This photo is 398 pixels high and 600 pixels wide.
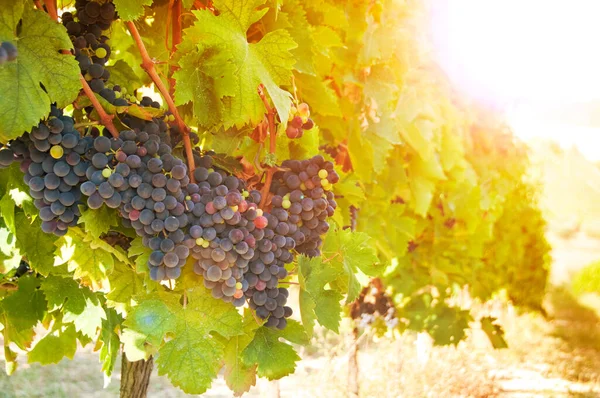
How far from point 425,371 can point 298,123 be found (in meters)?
5.71

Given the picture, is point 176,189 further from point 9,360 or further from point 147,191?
point 9,360

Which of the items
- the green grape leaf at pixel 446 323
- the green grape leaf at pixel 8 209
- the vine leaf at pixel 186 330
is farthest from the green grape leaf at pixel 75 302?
the green grape leaf at pixel 446 323

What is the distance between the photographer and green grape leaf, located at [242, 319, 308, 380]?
0.98m

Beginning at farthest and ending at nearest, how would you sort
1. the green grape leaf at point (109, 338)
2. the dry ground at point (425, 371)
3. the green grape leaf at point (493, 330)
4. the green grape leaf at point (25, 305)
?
the dry ground at point (425, 371), the green grape leaf at point (493, 330), the green grape leaf at point (25, 305), the green grape leaf at point (109, 338)

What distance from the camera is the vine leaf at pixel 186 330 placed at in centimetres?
91

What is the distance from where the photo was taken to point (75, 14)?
0.97m

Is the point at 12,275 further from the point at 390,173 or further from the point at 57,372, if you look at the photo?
the point at 57,372

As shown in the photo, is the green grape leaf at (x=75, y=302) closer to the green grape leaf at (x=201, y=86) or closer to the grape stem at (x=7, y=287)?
the grape stem at (x=7, y=287)

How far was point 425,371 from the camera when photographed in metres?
6.17

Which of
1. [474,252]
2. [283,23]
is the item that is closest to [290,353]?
[283,23]

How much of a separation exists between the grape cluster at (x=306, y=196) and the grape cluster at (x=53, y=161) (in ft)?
1.12

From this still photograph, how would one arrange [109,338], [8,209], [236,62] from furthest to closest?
[109,338]
[8,209]
[236,62]

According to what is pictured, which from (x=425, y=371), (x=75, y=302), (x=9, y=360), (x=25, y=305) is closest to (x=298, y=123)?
(x=75, y=302)

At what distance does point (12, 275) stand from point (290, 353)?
1.02 metres
